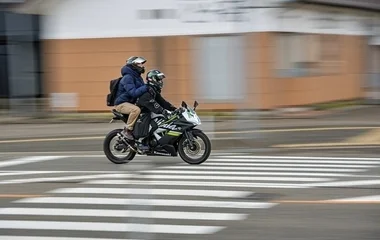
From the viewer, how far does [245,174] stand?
11.4 m

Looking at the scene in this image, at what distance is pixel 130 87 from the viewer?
501 inches

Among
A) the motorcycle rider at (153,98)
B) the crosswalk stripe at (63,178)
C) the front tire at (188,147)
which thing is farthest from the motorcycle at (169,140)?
the crosswalk stripe at (63,178)

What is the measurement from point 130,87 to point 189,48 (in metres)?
10.0

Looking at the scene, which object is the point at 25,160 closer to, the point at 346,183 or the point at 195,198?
the point at 195,198

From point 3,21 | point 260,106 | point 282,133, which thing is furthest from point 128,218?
point 3,21

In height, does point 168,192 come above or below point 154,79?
below

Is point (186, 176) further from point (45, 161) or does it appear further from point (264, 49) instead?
point (264, 49)

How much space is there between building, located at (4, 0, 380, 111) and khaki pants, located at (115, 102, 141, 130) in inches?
337

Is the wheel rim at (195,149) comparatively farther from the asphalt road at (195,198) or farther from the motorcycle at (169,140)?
the asphalt road at (195,198)

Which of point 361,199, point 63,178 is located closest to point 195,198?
point 361,199

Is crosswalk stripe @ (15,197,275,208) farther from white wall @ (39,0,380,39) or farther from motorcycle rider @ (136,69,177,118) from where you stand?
white wall @ (39,0,380,39)

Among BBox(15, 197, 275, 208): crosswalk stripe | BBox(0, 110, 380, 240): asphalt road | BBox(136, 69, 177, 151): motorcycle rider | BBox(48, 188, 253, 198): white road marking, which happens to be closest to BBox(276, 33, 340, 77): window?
BBox(0, 110, 380, 240): asphalt road

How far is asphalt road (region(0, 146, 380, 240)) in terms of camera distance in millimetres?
7637

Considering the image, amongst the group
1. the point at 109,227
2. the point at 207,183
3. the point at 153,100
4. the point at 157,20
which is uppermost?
the point at 157,20
